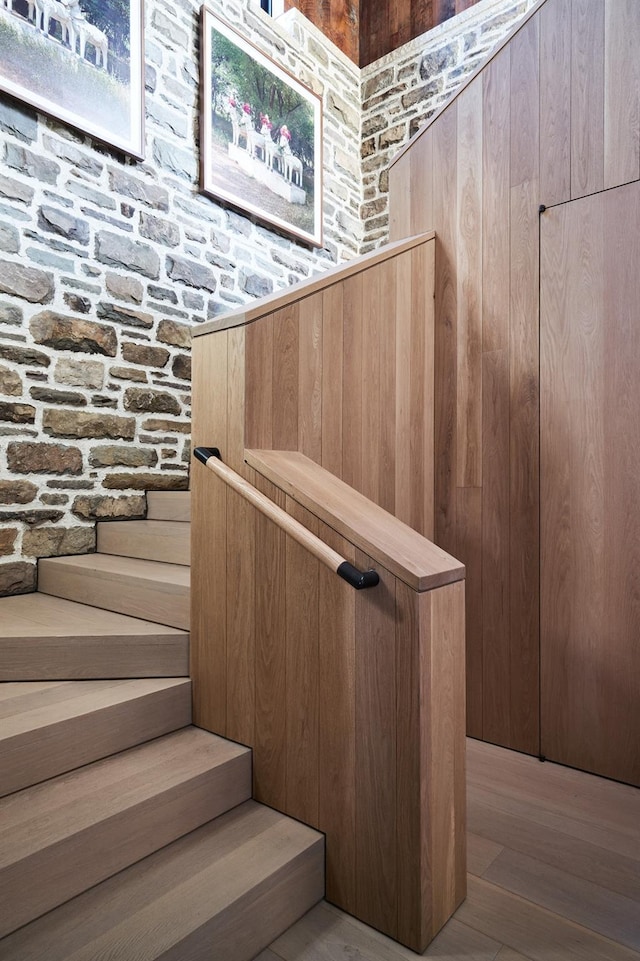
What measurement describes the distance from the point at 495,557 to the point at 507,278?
3.84ft

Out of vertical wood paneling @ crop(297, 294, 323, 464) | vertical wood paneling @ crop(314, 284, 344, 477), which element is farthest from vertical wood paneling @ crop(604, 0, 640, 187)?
vertical wood paneling @ crop(297, 294, 323, 464)

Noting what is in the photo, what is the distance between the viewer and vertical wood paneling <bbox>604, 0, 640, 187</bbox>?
83.6 inches

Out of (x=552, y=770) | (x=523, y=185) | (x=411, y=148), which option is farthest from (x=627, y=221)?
(x=552, y=770)

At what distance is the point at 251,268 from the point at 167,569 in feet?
7.81

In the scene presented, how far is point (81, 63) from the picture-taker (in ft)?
9.66

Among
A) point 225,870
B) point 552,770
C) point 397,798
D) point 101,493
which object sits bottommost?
point 552,770

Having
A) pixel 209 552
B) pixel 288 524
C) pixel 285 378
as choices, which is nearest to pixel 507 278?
pixel 285 378

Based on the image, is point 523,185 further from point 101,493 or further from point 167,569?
point 101,493

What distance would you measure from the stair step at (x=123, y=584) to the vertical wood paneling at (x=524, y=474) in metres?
1.33

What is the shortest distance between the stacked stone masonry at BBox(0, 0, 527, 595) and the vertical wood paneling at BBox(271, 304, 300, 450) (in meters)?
1.47

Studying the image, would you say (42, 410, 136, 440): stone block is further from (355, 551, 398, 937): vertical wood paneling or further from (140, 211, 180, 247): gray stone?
(355, 551, 398, 937): vertical wood paneling

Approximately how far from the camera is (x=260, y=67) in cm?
398

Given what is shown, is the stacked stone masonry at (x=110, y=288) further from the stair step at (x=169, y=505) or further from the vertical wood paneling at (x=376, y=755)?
the vertical wood paneling at (x=376, y=755)

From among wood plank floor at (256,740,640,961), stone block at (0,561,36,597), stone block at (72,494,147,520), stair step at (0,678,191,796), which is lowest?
wood plank floor at (256,740,640,961)
